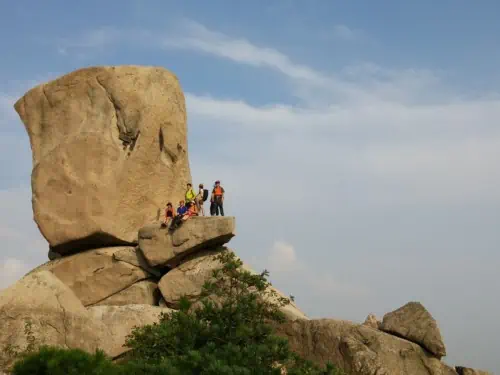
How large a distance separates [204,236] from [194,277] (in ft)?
3.68

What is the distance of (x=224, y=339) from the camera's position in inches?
621

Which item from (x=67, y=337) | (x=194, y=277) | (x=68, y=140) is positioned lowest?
A: (x=67, y=337)

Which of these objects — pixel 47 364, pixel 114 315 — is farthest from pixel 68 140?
pixel 47 364

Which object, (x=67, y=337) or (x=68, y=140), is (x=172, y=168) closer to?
(x=68, y=140)

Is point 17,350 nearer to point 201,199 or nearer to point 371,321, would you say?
point 201,199

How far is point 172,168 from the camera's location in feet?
79.2

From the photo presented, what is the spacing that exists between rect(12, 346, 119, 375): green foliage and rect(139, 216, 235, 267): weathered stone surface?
8.31m

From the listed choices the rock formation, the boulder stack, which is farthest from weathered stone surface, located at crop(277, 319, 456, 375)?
the boulder stack

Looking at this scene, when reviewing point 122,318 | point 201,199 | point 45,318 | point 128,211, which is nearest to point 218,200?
point 201,199

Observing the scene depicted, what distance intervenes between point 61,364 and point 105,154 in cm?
1065

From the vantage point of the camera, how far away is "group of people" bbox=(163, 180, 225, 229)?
2216 cm

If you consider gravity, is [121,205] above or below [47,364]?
above

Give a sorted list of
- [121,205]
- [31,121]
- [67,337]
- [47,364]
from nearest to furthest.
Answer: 1. [47,364]
2. [67,337]
3. [121,205]
4. [31,121]

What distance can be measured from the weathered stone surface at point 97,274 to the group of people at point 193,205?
1716mm
